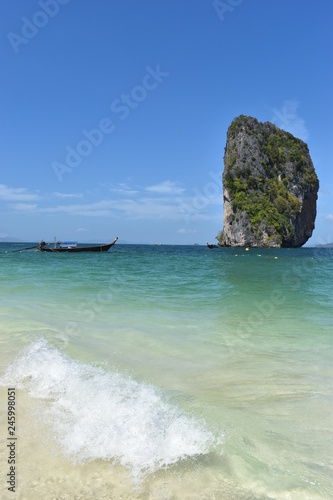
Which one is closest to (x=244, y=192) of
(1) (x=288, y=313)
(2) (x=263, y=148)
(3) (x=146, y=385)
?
(2) (x=263, y=148)

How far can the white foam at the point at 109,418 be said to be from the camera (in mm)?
2943

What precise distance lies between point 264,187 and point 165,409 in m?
101

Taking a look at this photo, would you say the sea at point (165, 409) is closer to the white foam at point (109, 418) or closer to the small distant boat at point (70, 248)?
the white foam at point (109, 418)

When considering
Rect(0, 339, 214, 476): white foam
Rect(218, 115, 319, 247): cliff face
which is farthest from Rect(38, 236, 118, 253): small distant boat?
Rect(0, 339, 214, 476): white foam

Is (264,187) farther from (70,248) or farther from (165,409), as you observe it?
(165,409)

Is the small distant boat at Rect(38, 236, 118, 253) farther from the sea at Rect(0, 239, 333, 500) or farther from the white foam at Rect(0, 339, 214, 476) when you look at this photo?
the white foam at Rect(0, 339, 214, 476)

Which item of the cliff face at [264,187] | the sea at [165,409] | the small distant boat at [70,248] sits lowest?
the sea at [165,409]

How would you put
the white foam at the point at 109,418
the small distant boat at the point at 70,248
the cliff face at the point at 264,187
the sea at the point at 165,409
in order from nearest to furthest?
1. the sea at the point at 165,409
2. the white foam at the point at 109,418
3. the small distant boat at the point at 70,248
4. the cliff face at the point at 264,187

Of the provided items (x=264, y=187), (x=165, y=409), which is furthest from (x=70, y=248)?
(x=264, y=187)

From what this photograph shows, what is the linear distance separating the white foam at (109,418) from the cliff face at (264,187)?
92380 millimetres

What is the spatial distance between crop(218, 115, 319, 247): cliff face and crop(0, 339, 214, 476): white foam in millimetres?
92380

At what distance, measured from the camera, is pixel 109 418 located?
139 inches

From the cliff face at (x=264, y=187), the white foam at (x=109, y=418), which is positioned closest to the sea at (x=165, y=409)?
the white foam at (x=109, y=418)

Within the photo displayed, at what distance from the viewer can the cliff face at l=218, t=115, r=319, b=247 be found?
3718 inches
